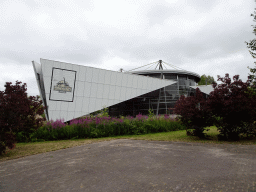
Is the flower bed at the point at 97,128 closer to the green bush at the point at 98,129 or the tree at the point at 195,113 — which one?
the green bush at the point at 98,129

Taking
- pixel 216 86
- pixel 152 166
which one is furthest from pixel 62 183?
pixel 216 86

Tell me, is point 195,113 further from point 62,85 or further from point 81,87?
point 62,85

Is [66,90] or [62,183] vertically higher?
[66,90]

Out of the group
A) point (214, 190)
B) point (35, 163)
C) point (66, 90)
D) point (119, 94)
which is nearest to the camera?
point (214, 190)

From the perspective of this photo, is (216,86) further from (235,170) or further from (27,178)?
(27,178)

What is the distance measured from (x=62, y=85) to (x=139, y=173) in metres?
15.9

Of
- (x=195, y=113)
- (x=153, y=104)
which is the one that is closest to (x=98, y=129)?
(x=195, y=113)

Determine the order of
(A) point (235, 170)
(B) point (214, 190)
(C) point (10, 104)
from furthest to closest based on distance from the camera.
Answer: (C) point (10, 104) → (A) point (235, 170) → (B) point (214, 190)

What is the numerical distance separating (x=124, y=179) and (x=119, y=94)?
665 inches

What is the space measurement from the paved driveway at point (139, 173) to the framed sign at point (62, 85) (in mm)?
13271

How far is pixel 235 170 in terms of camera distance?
4.02 metres

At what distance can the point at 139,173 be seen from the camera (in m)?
4.12

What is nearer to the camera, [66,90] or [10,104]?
[10,104]

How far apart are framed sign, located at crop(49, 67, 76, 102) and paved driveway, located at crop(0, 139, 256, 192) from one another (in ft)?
43.5
